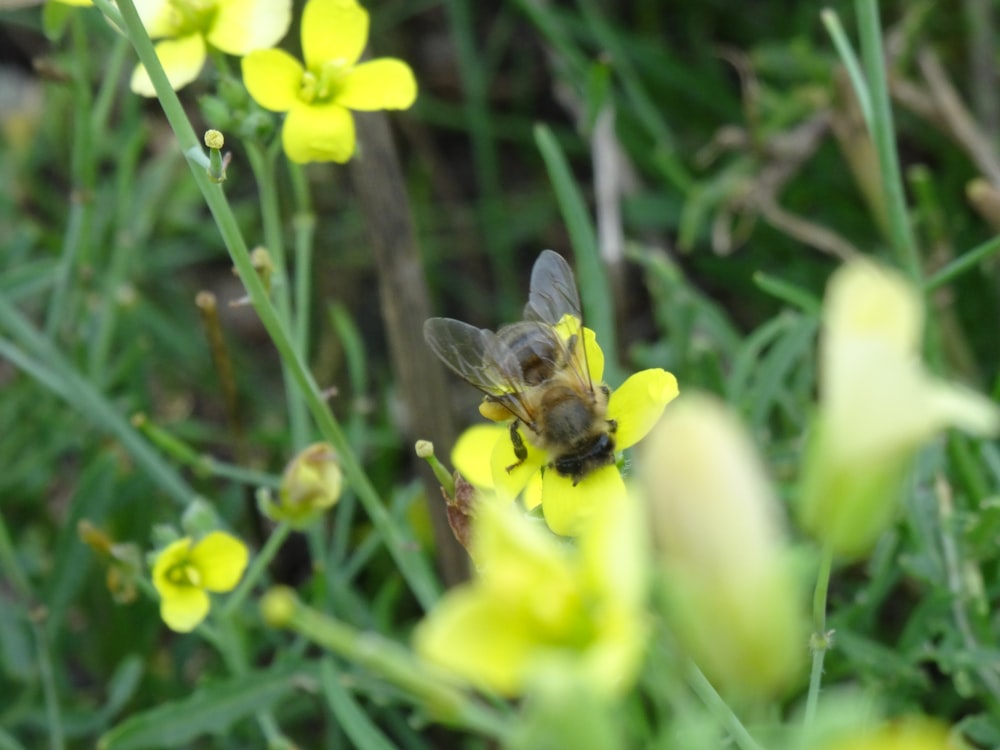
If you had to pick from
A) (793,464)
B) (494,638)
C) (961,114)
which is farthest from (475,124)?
(494,638)

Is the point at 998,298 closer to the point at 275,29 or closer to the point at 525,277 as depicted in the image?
the point at 525,277

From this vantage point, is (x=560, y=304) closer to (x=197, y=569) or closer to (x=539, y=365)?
(x=539, y=365)

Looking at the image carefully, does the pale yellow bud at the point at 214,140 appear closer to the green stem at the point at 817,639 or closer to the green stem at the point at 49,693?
the green stem at the point at 817,639

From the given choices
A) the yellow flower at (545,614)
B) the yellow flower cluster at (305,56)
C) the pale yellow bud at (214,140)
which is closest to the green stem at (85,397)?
the yellow flower cluster at (305,56)

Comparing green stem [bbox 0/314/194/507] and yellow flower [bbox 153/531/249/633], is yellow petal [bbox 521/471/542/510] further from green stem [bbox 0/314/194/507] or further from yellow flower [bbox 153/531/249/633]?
green stem [bbox 0/314/194/507]

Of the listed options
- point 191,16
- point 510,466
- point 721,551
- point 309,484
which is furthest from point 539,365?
point 721,551

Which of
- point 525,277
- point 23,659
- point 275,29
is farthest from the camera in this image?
point 525,277
